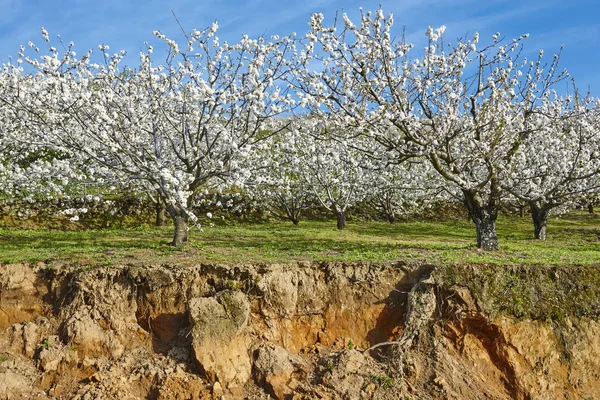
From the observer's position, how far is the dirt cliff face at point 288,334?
1049cm

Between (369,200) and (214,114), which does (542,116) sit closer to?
(214,114)

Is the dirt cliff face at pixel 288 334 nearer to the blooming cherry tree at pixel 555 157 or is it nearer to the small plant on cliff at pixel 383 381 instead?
the small plant on cliff at pixel 383 381

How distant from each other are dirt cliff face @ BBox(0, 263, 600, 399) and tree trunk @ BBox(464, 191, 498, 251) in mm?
4904

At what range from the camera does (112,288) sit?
11.2 meters

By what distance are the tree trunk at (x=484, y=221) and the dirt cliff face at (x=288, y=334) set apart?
4.90 meters

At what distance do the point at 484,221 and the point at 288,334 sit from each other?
860 centimetres

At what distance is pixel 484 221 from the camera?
16547 millimetres

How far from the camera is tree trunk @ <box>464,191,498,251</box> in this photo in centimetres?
1639

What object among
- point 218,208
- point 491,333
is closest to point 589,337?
point 491,333

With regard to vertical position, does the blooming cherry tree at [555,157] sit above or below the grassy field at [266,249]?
above

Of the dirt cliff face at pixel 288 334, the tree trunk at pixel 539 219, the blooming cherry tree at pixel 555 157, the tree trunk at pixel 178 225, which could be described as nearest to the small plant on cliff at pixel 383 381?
the dirt cliff face at pixel 288 334

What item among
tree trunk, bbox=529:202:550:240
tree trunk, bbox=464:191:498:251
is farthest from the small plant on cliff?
tree trunk, bbox=529:202:550:240

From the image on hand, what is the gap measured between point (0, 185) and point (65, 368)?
8171 millimetres

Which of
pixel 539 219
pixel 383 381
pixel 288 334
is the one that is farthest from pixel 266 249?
pixel 539 219
